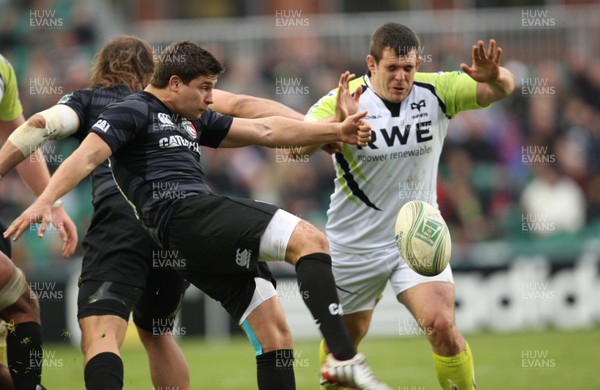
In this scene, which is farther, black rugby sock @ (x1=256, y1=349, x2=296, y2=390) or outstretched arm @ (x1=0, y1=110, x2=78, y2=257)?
outstretched arm @ (x1=0, y1=110, x2=78, y2=257)

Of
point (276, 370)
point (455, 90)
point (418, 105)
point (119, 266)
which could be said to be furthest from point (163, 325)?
point (455, 90)

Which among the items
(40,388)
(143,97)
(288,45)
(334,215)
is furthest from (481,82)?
(288,45)

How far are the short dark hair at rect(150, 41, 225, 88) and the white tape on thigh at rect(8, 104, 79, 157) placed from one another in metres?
0.81

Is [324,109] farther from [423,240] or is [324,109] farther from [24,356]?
[24,356]

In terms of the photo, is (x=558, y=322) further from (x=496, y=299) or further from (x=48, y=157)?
(x=48, y=157)

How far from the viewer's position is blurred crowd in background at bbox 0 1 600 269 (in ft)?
52.7

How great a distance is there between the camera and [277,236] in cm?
627

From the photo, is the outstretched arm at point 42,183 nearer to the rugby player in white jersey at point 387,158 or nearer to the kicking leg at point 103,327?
the kicking leg at point 103,327

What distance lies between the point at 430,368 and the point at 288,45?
9.15 m

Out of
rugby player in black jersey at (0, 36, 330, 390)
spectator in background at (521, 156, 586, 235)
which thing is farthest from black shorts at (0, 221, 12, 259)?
spectator in background at (521, 156, 586, 235)

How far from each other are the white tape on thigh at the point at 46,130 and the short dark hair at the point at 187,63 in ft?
2.65

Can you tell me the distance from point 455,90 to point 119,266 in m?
2.91

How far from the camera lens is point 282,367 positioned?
6.71 meters

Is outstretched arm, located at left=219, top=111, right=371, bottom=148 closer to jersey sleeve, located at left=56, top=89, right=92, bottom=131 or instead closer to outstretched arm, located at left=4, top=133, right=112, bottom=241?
jersey sleeve, located at left=56, top=89, right=92, bottom=131
